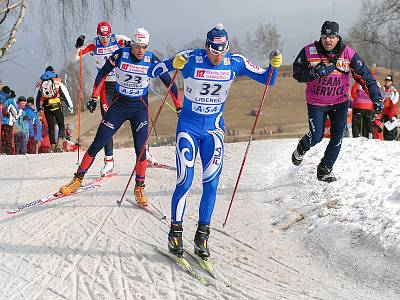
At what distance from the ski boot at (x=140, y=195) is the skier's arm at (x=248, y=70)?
3.02 metres

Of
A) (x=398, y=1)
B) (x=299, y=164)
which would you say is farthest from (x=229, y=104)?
(x=299, y=164)

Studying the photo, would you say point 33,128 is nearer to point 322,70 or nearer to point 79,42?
point 79,42

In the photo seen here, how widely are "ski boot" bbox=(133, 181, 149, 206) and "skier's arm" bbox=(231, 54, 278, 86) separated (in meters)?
3.02

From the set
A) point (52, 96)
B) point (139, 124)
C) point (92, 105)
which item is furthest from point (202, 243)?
point (52, 96)

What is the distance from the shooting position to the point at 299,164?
9180 mm

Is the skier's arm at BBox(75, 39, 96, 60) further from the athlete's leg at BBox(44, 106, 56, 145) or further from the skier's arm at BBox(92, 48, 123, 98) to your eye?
the athlete's leg at BBox(44, 106, 56, 145)

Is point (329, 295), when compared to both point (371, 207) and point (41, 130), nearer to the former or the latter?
point (371, 207)

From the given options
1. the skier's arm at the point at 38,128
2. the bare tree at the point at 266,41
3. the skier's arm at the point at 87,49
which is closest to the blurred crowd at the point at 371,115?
the skier's arm at the point at 87,49

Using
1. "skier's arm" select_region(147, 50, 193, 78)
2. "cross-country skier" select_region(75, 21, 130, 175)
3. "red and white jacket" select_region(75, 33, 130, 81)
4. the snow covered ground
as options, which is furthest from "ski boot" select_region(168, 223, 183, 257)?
"red and white jacket" select_region(75, 33, 130, 81)

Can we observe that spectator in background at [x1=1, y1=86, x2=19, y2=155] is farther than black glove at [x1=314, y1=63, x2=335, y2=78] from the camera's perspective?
Yes

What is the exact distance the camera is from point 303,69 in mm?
7656

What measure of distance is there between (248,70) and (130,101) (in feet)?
8.76

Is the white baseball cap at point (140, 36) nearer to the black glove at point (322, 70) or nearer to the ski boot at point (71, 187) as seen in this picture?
the ski boot at point (71, 187)

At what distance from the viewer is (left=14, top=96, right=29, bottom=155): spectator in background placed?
1588 centimetres
